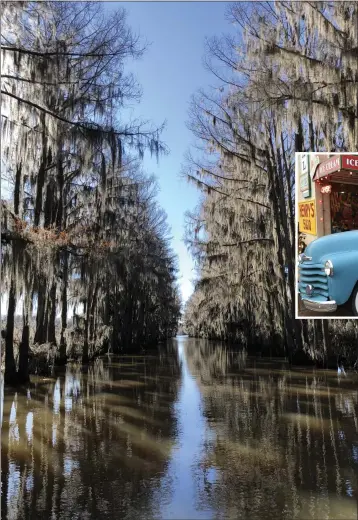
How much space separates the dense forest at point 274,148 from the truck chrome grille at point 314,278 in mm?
4208

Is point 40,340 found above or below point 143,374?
above

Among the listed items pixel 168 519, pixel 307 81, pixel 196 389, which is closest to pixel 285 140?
pixel 307 81

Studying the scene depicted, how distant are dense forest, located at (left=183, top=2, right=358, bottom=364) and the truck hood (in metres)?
3.94

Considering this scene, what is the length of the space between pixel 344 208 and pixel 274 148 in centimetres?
1348

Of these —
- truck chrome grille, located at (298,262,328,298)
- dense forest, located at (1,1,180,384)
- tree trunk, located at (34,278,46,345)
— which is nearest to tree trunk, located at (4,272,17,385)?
dense forest, located at (1,1,180,384)

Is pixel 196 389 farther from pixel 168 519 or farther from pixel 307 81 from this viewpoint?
pixel 168 519

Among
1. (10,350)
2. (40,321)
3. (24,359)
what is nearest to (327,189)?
(10,350)

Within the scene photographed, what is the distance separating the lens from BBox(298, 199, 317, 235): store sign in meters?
6.38

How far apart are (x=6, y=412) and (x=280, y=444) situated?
575cm

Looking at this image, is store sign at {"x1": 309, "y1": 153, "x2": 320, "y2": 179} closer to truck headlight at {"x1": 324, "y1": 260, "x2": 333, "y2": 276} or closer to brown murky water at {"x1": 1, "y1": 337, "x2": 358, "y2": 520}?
truck headlight at {"x1": 324, "y1": 260, "x2": 333, "y2": 276}

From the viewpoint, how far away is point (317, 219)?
6.36m

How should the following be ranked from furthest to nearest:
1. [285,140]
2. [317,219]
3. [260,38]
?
[285,140] < [260,38] < [317,219]

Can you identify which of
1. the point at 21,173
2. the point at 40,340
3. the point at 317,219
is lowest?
the point at 40,340

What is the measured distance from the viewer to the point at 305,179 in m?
6.69
